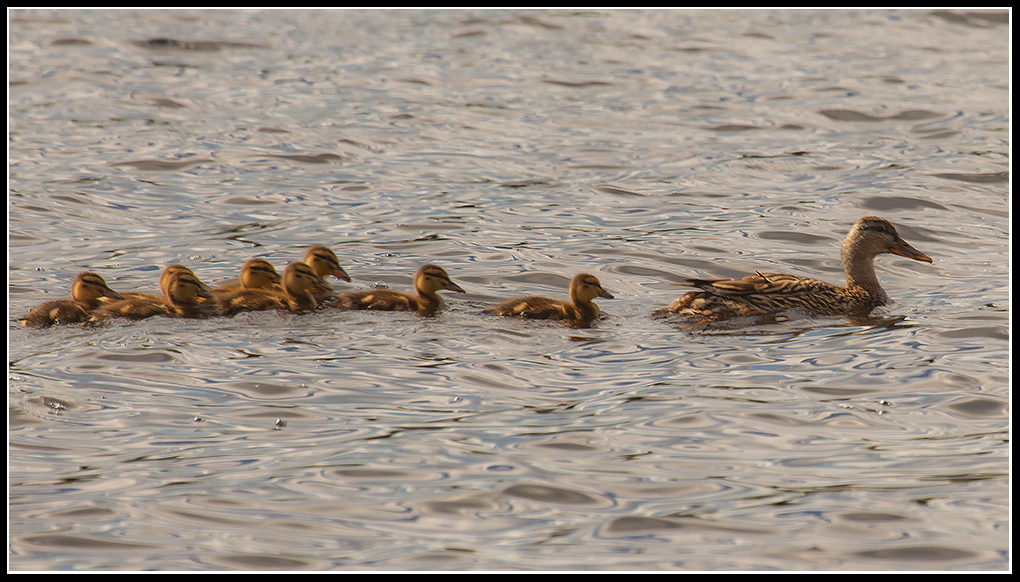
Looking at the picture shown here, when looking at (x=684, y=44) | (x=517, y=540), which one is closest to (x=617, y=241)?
(x=517, y=540)

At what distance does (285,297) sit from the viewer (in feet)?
29.5

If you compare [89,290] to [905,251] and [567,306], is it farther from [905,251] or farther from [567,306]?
[905,251]

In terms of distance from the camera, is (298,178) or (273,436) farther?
(298,178)

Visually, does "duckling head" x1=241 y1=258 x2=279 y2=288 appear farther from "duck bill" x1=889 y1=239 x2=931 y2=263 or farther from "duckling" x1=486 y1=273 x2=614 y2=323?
"duck bill" x1=889 y1=239 x2=931 y2=263

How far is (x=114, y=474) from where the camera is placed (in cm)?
579

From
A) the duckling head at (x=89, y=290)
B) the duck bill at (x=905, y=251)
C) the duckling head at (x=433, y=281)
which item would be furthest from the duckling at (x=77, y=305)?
the duck bill at (x=905, y=251)

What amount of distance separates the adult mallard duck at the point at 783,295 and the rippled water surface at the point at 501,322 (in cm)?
25

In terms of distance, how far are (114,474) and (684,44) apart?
18563 mm

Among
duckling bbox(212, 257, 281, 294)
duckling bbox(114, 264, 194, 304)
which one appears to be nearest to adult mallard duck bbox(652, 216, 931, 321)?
duckling bbox(212, 257, 281, 294)

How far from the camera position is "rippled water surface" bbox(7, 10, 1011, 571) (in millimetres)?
5359

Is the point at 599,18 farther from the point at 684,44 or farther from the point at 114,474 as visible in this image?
the point at 114,474

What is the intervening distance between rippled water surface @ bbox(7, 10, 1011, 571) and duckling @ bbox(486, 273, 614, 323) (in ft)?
0.50

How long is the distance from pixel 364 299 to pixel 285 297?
0.60 metres

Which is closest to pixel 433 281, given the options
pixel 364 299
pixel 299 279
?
pixel 364 299
